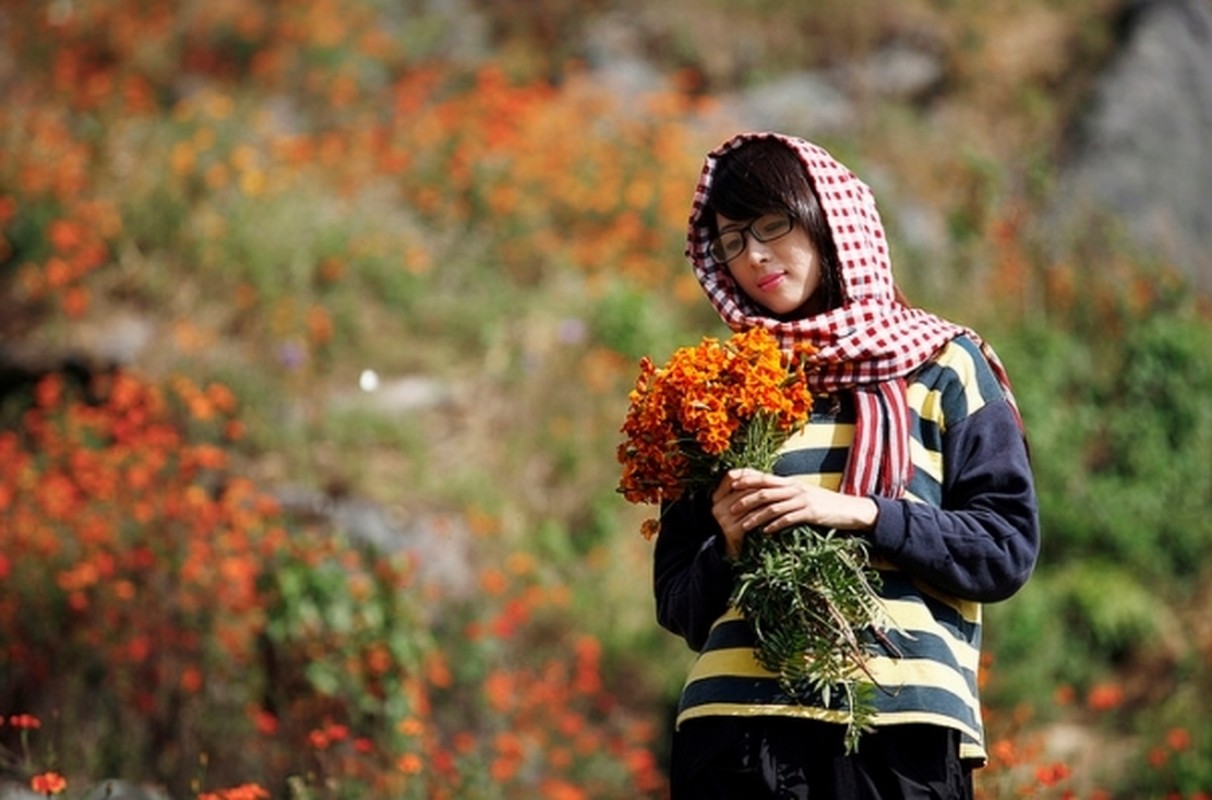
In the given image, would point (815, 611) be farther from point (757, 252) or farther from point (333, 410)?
point (333, 410)

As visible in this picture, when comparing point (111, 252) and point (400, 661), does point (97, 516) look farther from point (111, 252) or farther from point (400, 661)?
point (111, 252)

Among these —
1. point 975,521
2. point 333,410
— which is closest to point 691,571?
point 975,521

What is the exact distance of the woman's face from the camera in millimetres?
2549

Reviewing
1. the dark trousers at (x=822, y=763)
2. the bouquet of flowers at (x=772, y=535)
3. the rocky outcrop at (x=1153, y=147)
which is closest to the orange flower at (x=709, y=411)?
the bouquet of flowers at (x=772, y=535)

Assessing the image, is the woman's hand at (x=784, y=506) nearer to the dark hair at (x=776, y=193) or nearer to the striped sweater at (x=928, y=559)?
the striped sweater at (x=928, y=559)

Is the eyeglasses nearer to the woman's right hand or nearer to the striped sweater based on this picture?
the striped sweater

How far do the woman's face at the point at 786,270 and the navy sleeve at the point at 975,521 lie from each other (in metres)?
0.30

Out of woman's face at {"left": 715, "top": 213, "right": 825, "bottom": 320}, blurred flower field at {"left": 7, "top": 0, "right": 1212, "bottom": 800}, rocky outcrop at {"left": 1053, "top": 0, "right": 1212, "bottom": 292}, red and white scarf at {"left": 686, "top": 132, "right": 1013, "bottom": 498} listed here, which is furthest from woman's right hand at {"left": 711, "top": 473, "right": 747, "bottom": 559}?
rocky outcrop at {"left": 1053, "top": 0, "right": 1212, "bottom": 292}

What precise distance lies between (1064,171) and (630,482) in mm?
6764

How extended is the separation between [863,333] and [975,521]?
31 cm

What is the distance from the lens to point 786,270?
2553 millimetres

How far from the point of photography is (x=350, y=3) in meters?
10.1

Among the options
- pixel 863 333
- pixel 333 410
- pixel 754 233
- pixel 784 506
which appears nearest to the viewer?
pixel 784 506

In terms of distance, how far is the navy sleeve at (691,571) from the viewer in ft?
8.24
